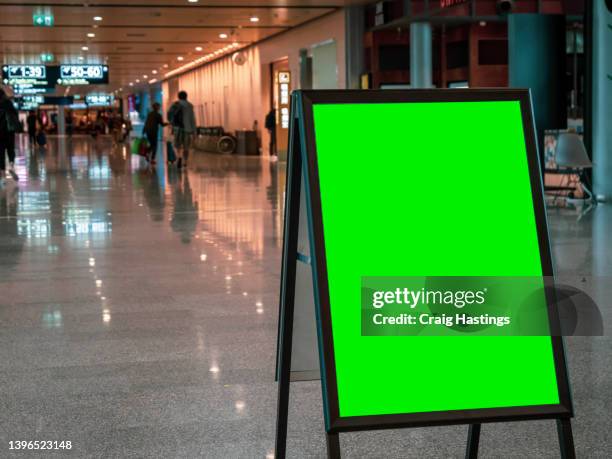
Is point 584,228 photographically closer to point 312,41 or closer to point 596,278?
point 596,278

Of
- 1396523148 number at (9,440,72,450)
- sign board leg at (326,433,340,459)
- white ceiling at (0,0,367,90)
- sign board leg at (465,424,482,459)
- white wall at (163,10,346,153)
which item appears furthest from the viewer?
white wall at (163,10,346,153)

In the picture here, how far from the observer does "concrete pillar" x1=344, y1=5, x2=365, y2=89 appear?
22000 mm

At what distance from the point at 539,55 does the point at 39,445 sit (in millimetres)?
10119

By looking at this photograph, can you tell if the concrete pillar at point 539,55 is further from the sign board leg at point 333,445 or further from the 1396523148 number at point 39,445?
the sign board leg at point 333,445

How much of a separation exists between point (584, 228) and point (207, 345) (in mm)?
5229

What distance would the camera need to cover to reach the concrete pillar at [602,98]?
36.0ft

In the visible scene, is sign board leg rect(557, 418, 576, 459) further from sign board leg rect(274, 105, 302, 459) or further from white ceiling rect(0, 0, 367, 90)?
white ceiling rect(0, 0, 367, 90)

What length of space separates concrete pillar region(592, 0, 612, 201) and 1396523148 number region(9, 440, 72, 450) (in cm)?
907

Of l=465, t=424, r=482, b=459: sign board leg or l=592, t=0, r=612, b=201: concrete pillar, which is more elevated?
l=592, t=0, r=612, b=201: concrete pillar

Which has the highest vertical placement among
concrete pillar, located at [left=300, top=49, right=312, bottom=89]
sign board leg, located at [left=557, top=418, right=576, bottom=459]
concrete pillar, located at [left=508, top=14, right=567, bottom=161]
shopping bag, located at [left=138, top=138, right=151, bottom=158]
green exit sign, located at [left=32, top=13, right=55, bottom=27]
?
green exit sign, located at [left=32, top=13, right=55, bottom=27]

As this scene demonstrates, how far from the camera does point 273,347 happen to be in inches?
175

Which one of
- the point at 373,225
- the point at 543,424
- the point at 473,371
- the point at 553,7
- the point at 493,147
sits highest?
the point at 553,7

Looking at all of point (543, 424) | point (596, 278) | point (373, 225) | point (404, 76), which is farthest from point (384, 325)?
point (404, 76)

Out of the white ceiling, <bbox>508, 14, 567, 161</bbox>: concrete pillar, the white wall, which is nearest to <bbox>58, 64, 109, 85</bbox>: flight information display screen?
the white ceiling
